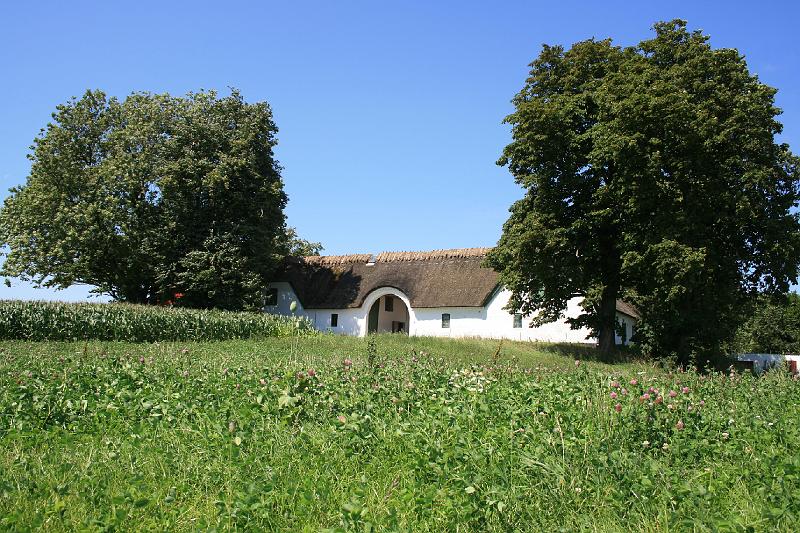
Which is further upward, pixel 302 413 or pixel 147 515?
pixel 302 413

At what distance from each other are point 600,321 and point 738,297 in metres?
5.58

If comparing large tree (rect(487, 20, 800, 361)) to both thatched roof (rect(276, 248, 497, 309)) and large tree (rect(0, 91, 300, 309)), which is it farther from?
large tree (rect(0, 91, 300, 309))

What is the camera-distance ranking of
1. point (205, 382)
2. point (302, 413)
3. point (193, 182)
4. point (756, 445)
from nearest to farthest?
point (756, 445) → point (302, 413) → point (205, 382) → point (193, 182)

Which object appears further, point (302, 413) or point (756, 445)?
point (302, 413)

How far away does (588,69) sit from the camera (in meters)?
28.1

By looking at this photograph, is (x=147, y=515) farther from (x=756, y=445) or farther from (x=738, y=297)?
(x=738, y=297)

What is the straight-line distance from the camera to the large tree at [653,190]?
78.1 feet

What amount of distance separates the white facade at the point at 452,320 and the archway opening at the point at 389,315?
0.22 feet

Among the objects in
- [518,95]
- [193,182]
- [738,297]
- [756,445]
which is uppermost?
[518,95]

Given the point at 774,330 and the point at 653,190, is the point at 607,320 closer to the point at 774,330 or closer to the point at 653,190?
the point at 653,190

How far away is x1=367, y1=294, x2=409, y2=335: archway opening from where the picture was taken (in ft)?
136

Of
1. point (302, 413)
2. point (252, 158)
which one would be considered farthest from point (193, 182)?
point (302, 413)

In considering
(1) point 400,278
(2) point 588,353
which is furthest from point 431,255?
(2) point 588,353

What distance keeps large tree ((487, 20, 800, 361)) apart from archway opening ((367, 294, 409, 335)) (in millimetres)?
13774
